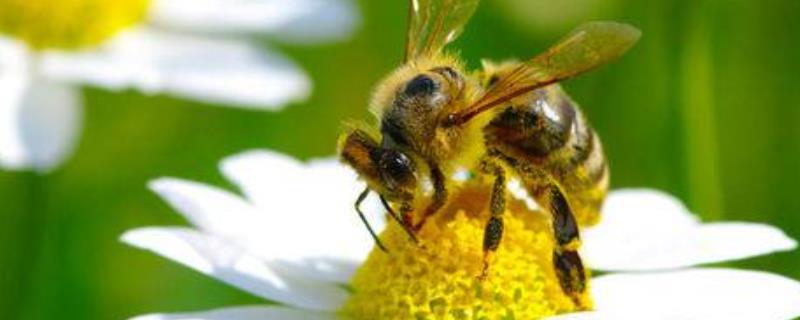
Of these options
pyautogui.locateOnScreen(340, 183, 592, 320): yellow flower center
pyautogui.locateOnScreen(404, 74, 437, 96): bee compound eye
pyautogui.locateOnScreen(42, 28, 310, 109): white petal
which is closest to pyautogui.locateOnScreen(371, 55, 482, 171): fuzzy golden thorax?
pyautogui.locateOnScreen(404, 74, 437, 96): bee compound eye

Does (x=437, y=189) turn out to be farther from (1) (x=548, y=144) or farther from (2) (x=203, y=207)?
(2) (x=203, y=207)

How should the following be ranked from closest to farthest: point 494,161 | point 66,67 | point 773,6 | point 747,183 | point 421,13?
point 494,161
point 421,13
point 66,67
point 747,183
point 773,6

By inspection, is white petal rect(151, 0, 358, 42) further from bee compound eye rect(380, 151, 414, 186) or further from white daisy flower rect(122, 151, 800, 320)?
bee compound eye rect(380, 151, 414, 186)

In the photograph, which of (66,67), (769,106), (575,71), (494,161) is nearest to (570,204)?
(494,161)

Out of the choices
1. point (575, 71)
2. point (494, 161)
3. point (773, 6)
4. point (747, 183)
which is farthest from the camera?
point (773, 6)

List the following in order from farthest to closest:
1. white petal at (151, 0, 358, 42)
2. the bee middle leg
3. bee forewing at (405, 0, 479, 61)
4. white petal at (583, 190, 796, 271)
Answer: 1. white petal at (151, 0, 358, 42)
2. bee forewing at (405, 0, 479, 61)
3. white petal at (583, 190, 796, 271)
4. the bee middle leg

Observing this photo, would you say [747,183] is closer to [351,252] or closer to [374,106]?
[351,252]

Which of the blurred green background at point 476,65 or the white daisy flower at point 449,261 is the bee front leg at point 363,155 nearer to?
the white daisy flower at point 449,261
